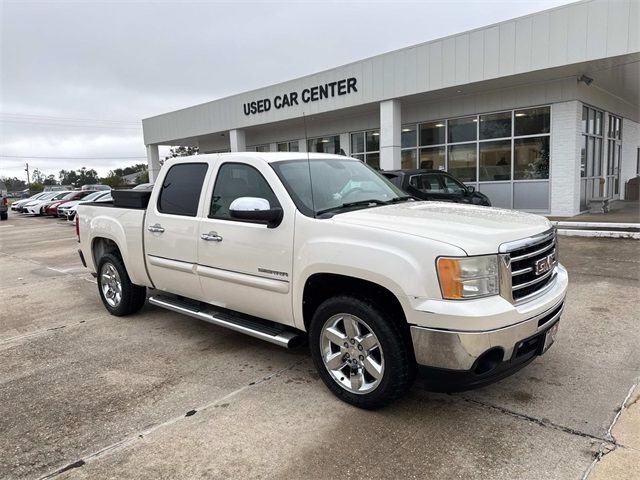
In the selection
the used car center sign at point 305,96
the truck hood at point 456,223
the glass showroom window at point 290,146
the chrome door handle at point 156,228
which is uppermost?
the used car center sign at point 305,96

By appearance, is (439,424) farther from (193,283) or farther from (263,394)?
(193,283)

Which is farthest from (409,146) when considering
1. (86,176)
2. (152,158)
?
(86,176)

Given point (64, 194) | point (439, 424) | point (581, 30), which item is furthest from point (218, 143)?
point (439, 424)

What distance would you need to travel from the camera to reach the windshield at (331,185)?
3.89 metres

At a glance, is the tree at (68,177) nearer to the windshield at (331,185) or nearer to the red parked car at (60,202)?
the red parked car at (60,202)

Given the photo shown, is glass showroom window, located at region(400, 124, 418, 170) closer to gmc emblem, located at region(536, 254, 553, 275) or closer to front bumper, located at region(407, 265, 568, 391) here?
gmc emblem, located at region(536, 254, 553, 275)

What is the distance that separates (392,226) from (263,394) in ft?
5.47

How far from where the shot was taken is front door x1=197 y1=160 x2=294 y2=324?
383cm

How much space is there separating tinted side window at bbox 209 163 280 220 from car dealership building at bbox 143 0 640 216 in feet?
20.7

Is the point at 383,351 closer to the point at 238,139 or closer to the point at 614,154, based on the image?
the point at 614,154

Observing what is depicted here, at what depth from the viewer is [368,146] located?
766 inches

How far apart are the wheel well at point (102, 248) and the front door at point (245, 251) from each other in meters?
1.99

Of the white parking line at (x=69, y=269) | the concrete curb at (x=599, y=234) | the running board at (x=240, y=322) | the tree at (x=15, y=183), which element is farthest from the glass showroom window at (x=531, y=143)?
the tree at (x=15, y=183)

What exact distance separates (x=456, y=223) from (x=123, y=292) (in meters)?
4.20
